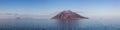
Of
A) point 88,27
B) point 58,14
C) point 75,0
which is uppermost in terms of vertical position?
point 75,0

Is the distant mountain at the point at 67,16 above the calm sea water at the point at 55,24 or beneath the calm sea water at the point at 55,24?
above

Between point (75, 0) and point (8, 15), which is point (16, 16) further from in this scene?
point (75, 0)

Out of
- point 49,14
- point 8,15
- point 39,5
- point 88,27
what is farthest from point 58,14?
point 8,15

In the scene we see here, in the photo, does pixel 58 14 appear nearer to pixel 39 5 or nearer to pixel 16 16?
pixel 39 5

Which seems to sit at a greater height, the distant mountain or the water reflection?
the distant mountain

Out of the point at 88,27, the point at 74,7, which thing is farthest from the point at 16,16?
the point at 88,27

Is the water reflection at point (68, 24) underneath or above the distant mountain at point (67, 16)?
underneath

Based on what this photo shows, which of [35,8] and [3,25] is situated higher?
[35,8]

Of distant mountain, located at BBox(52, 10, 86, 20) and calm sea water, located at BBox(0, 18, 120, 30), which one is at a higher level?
distant mountain, located at BBox(52, 10, 86, 20)
